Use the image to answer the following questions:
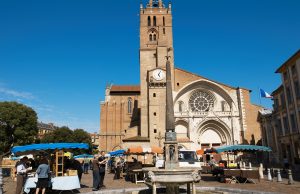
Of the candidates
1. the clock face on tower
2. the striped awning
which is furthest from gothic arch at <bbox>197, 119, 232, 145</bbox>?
the striped awning

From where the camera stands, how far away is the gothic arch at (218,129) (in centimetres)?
4061

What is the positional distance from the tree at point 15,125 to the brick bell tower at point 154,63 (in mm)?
A: 16241

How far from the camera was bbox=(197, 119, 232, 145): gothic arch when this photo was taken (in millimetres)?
40606

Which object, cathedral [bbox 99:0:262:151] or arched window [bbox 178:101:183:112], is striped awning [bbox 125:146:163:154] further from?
arched window [bbox 178:101:183:112]

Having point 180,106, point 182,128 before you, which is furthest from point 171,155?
point 180,106

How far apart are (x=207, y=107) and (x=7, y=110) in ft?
95.4

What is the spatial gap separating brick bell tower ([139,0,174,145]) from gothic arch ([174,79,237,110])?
2.51 meters

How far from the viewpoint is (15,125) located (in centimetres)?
3853

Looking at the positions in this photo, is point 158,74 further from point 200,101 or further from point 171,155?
point 171,155

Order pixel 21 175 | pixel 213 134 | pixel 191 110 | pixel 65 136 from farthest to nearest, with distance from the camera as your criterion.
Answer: pixel 65 136
pixel 213 134
pixel 191 110
pixel 21 175

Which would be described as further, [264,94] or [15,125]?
[15,125]

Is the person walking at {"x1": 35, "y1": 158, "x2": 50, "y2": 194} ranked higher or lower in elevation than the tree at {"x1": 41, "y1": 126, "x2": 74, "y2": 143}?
lower

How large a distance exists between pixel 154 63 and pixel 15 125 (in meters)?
22.8

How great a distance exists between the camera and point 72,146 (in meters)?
13.8
